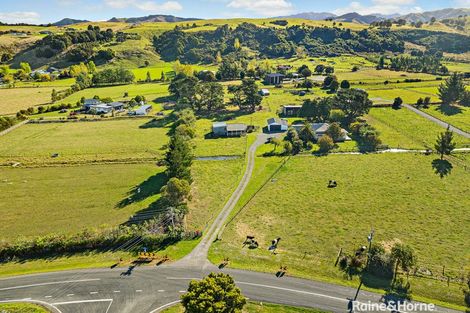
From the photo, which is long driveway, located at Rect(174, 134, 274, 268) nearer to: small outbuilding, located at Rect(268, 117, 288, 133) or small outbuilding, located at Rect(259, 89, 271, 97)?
small outbuilding, located at Rect(268, 117, 288, 133)

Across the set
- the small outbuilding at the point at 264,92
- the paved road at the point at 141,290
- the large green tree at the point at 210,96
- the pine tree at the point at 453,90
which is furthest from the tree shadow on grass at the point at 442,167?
the small outbuilding at the point at 264,92

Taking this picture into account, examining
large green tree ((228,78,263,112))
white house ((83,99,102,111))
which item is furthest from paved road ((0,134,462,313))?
white house ((83,99,102,111))

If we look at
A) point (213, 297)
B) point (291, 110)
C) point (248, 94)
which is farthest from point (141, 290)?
point (248, 94)

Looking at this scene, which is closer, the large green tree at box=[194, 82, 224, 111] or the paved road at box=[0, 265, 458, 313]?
→ the paved road at box=[0, 265, 458, 313]

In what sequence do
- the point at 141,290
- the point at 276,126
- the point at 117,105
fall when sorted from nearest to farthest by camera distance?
the point at 141,290 < the point at 276,126 < the point at 117,105

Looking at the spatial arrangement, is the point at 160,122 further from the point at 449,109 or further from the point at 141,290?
the point at 449,109
